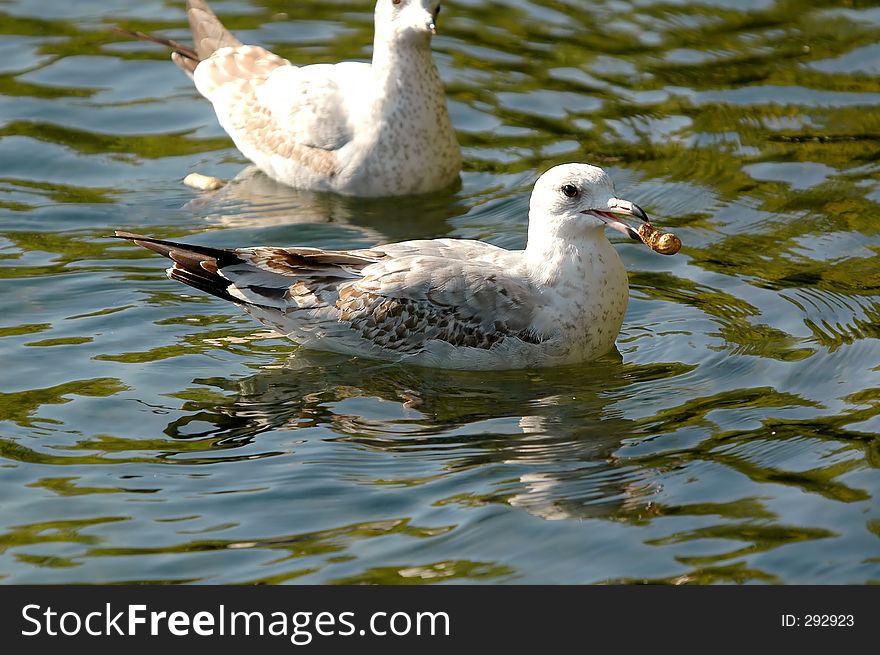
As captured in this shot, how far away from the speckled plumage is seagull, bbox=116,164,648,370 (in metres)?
2.22

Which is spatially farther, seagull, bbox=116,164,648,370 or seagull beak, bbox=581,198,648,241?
seagull, bbox=116,164,648,370

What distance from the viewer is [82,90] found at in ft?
42.1

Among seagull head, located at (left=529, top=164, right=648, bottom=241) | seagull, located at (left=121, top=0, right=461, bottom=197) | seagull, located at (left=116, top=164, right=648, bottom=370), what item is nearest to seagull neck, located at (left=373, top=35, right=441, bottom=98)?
seagull, located at (left=121, top=0, right=461, bottom=197)

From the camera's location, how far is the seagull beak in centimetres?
803

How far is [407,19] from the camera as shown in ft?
35.3

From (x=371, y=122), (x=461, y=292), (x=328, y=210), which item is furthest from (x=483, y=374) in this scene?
(x=371, y=122)

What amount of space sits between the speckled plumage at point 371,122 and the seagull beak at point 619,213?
284 centimetres

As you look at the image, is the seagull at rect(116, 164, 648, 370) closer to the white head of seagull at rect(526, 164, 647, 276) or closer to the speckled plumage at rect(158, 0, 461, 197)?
the white head of seagull at rect(526, 164, 647, 276)

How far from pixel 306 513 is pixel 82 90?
6.92 meters

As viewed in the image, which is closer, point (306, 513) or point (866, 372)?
point (306, 513)

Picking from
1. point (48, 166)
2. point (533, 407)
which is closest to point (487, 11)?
point (48, 166)

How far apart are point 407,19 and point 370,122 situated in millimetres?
744

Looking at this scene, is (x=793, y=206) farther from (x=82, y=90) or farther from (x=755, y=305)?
(x=82, y=90)

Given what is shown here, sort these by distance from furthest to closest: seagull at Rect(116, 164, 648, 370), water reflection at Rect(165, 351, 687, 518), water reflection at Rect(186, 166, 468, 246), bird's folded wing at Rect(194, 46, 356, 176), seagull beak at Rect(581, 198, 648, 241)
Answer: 1. bird's folded wing at Rect(194, 46, 356, 176)
2. water reflection at Rect(186, 166, 468, 246)
3. seagull at Rect(116, 164, 648, 370)
4. seagull beak at Rect(581, 198, 648, 241)
5. water reflection at Rect(165, 351, 687, 518)
